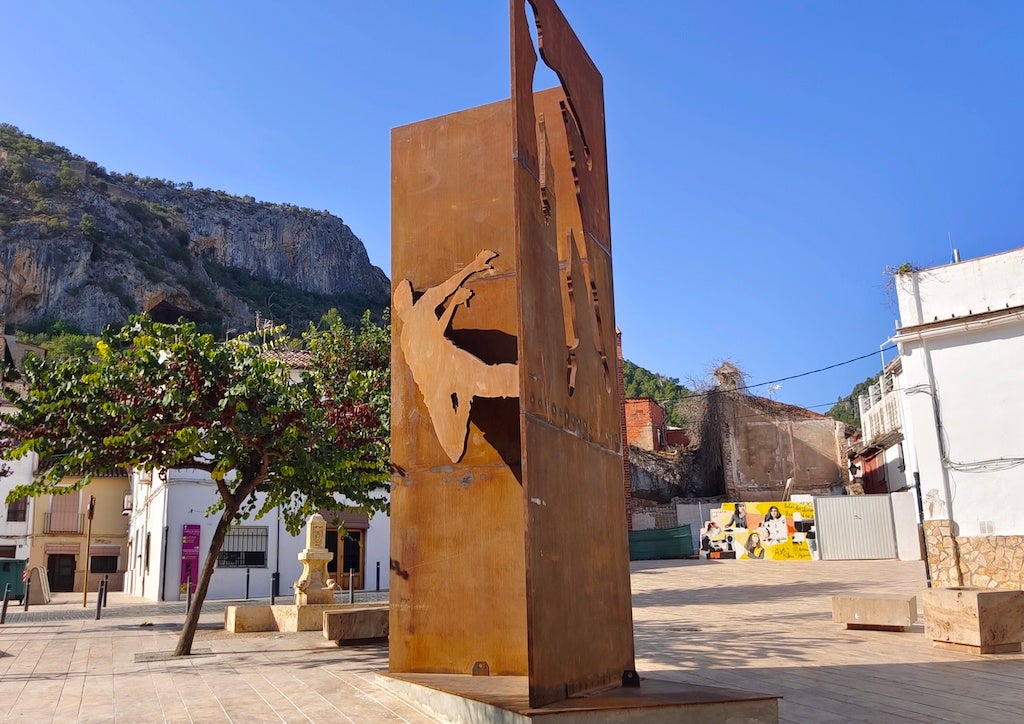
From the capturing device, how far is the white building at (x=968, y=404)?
49.4 ft

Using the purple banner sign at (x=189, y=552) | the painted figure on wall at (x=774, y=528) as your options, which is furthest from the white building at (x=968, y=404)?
the purple banner sign at (x=189, y=552)

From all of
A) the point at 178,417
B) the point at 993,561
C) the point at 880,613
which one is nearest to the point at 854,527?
the point at 993,561

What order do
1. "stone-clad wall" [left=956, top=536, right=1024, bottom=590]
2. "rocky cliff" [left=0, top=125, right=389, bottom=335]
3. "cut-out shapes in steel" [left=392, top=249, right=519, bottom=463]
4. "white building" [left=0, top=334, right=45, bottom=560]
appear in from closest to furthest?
"cut-out shapes in steel" [left=392, top=249, right=519, bottom=463] → "stone-clad wall" [left=956, top=536, right=1024, bottom=590] → "white building" [left=0, top=334, right=45, bottom=560] → "rocky cliff" [left=0, top=125, right=389, bottom=335]

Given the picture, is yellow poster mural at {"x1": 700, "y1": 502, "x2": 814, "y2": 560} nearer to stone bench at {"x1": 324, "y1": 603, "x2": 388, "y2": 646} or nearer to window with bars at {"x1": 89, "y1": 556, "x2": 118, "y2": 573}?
stone bench at {"x1": 324, "y1": 603, "x2": 388, "y2": 646}

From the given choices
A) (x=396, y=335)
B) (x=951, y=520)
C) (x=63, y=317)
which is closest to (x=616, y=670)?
(x=396, y=335)

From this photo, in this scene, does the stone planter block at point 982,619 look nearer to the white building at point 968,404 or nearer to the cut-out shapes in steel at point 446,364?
the cut-out shapes in steel at point 446,364

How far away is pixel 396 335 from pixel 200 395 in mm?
2744

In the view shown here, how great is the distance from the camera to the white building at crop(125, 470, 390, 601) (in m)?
24.2

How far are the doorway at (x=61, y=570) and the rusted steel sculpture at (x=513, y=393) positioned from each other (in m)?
37.9

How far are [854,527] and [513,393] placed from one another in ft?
73.3

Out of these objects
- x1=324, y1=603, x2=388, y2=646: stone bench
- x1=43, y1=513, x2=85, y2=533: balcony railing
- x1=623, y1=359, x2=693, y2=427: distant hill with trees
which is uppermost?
x1=623, y1=359, x2=693, y2=427: distant hill with trees

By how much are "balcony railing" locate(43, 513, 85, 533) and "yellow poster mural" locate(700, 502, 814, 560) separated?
28.5m

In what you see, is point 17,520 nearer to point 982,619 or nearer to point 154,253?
point 982,619

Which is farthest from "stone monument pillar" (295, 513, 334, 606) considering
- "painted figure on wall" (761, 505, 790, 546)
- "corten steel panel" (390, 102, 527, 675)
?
"painted figure on wall" (761, 505, 790, 546)
